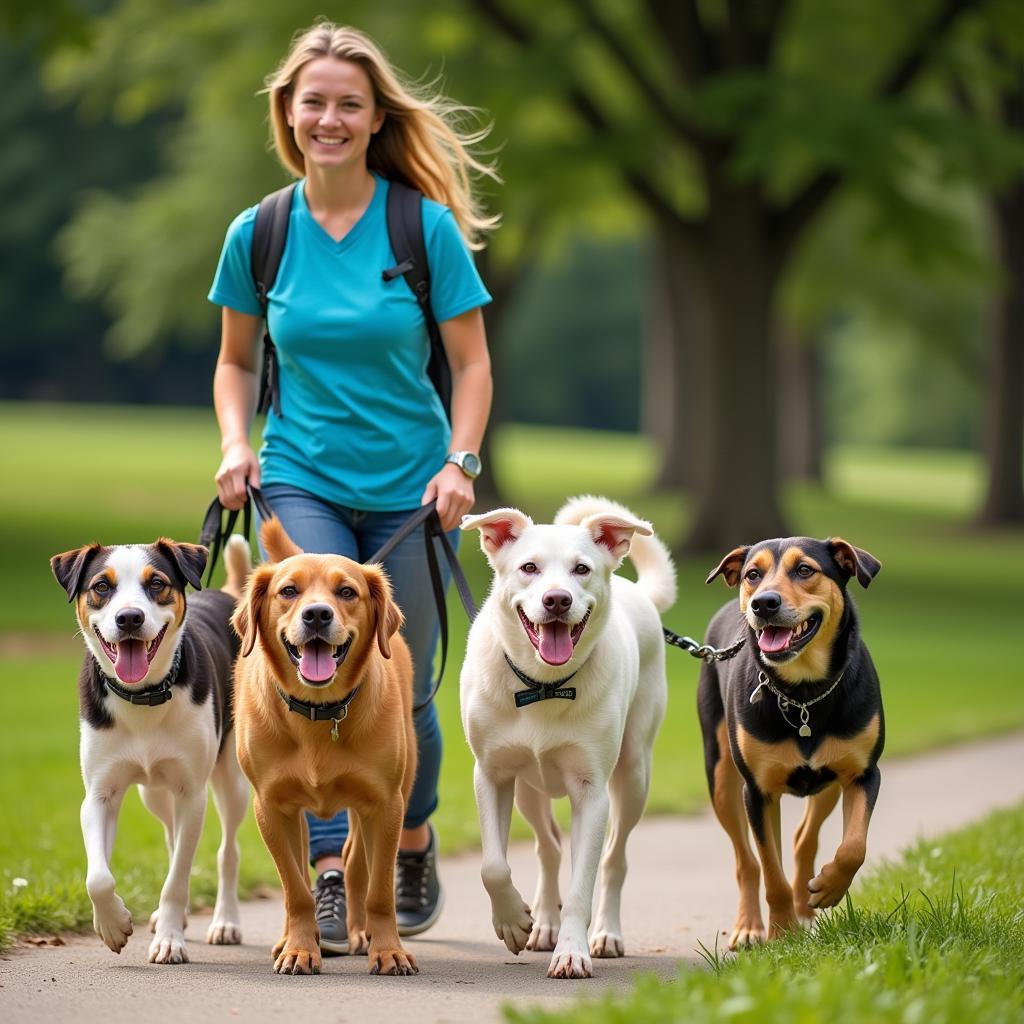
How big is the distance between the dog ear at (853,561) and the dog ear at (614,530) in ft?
2.04

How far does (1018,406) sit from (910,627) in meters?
14.6

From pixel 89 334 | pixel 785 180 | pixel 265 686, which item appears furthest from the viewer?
pixel 89 334

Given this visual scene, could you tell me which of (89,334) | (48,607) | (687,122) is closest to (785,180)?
(687,122)

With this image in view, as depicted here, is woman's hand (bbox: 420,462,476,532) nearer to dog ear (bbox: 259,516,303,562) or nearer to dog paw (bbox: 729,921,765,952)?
dog ear (bbox: 259,516,303,562)

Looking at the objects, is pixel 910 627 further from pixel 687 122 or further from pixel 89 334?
pixel 89 334

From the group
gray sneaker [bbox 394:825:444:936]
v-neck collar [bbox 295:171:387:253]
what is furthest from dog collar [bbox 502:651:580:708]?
v-neck collar [bbox 295:171:387:253]

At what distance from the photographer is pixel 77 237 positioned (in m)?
37.5

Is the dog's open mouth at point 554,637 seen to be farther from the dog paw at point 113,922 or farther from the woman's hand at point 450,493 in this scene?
the dog paw at point 113,922

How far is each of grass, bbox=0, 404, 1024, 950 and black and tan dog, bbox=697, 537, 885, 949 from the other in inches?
103

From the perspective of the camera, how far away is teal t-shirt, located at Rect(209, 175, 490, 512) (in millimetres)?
6270

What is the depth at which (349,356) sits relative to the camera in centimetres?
630

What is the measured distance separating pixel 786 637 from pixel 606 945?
1328mm

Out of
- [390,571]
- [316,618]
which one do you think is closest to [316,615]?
[316,618]

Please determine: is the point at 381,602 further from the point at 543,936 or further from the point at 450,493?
the point at 543,936
